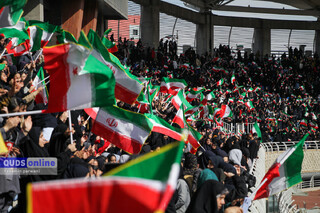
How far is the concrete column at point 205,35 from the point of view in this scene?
45.6 m

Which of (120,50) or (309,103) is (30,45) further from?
(309,103)

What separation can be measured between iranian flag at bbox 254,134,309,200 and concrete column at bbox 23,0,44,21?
415 inches

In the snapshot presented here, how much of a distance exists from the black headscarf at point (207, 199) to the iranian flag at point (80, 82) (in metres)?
1.46

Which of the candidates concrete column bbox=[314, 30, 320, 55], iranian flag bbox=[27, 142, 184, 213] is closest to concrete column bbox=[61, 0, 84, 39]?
iranian flag bbox=[27, 142, 184, 213]

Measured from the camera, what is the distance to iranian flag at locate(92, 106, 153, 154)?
8000 mm

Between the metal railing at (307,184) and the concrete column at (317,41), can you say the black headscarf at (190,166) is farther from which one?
the concrete column at (317,41)

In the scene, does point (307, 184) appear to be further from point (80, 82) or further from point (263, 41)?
point (80, 82)

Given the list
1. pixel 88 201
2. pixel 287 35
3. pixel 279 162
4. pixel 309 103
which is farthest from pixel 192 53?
pixel 88 201

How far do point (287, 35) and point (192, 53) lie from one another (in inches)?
712

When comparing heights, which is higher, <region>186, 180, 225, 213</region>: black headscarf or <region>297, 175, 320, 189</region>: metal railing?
<region>186, 180, 225, 213</region>: black headscarf

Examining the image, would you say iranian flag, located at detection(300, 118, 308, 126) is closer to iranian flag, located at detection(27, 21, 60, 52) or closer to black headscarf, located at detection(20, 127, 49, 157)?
iranian flag, located at detection(27, 21, 60, 52)

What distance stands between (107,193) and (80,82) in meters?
3.96

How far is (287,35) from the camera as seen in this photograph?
53969 millimetres

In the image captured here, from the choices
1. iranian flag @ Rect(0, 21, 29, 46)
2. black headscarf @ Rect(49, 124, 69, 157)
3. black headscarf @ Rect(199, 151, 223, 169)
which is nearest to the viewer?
black headscarf @ Rect(49, 124, 69, 157)
